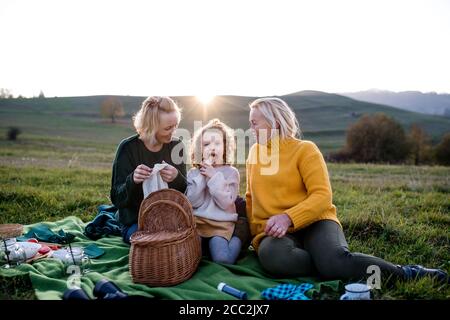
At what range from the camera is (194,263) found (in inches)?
171

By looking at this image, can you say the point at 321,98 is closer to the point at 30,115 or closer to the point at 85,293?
the point at 30,115

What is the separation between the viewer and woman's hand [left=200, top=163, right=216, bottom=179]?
494cm

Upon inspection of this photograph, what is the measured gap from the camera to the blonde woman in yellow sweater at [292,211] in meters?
4.04

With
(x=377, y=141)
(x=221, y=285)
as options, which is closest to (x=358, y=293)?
(x=221, y=285)

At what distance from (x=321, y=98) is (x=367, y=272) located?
78519 mm

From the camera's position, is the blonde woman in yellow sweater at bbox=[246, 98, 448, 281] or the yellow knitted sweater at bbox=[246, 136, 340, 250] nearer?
the blonde woman in yellow sweater at bbox=[246, 98, 448, 281]

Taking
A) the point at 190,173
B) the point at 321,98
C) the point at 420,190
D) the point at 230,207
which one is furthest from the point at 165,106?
the point at 321,98

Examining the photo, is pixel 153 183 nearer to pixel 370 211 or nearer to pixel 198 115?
pixel 370 211

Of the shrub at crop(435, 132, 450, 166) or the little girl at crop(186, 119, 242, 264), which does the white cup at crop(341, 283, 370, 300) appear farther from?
the shrub at crop(435, 132, 450, 166)

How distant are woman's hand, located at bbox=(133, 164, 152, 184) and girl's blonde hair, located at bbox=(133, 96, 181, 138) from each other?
677 mm

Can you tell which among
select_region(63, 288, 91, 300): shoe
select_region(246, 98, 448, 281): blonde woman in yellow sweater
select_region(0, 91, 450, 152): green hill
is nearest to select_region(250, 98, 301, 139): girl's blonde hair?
select_region(246, 98, 448, 281): blonde woman in yellow sweater

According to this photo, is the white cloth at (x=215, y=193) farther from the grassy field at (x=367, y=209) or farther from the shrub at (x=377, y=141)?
the shrub at (x=377, y=141)

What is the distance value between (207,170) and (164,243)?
1.20 meters

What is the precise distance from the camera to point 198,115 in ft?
182
